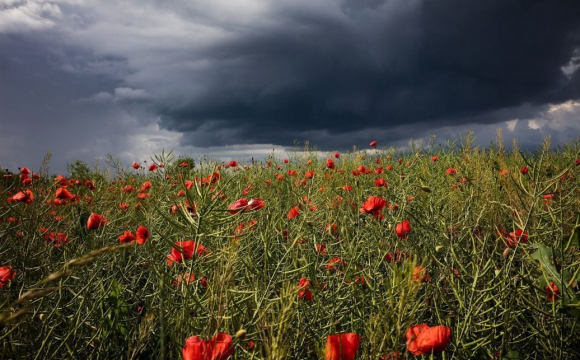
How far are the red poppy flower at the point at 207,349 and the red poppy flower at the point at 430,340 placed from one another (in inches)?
19.6

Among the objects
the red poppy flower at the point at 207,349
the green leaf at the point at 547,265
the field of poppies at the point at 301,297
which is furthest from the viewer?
the green leaf at the point at 547,265

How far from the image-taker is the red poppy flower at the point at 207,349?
0.78 meters

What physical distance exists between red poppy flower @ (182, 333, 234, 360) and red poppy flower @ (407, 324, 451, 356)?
50 cm

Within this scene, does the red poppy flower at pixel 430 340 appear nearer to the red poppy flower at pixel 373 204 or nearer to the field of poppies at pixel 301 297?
the field of poppies at pixel 301 297

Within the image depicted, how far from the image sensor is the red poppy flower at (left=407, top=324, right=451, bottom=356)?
94 centimetres

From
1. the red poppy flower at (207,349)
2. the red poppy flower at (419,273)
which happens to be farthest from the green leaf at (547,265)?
the red poppy flower at (207,349)

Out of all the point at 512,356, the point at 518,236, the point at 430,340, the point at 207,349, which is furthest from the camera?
the point at 518,236

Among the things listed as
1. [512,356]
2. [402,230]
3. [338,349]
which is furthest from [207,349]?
[402,230]

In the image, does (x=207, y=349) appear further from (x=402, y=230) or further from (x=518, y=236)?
(x=518, y=236)

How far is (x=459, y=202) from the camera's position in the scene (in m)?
2.79

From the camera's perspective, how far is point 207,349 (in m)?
0.79

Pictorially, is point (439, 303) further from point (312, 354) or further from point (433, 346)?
point (433, 346)

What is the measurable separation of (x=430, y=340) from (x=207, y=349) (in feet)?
1.87

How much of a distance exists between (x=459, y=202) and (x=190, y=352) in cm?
253
